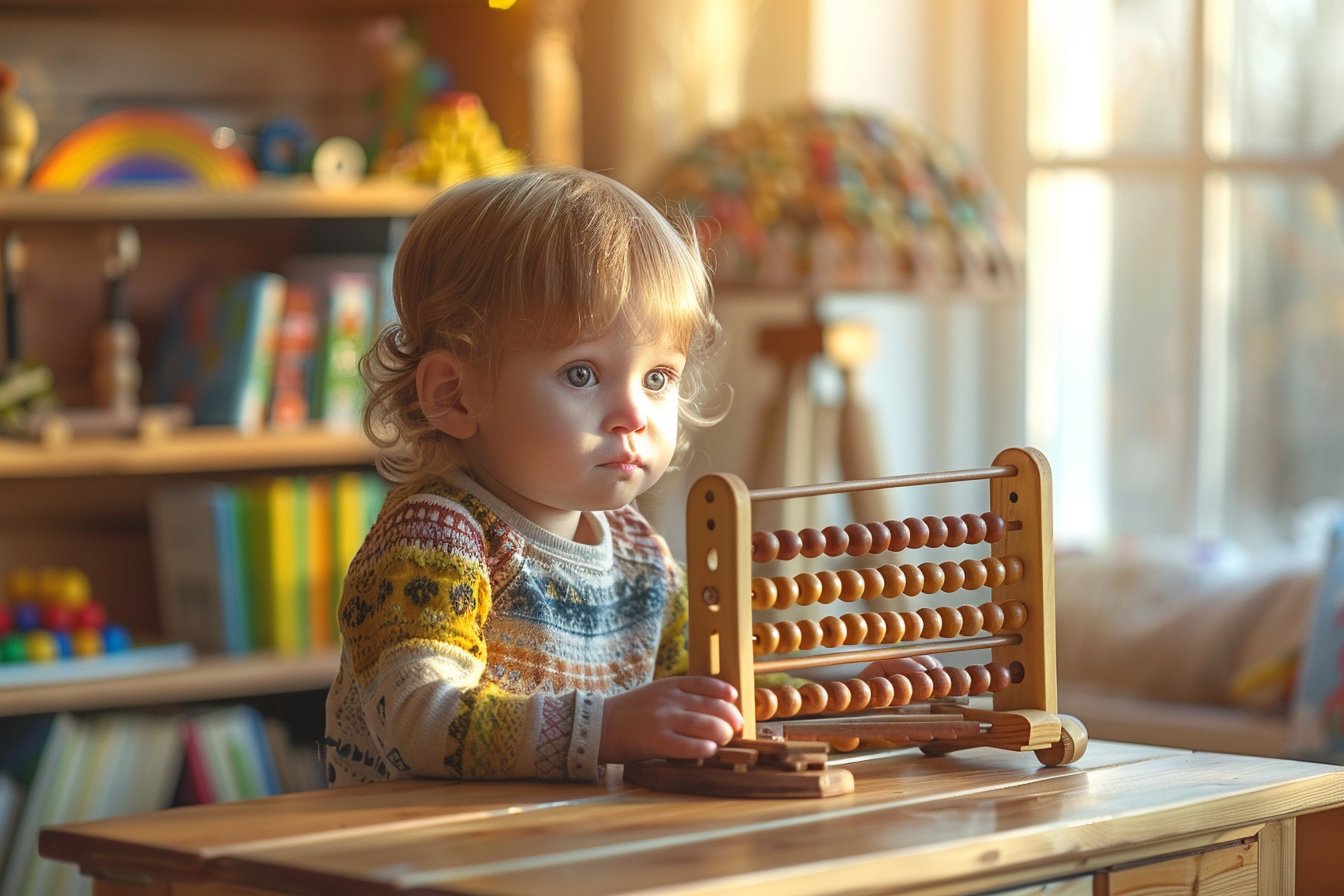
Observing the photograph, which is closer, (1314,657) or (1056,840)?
(1056,840)

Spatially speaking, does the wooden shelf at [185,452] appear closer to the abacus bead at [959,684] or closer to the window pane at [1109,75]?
the window pane at [1109,75]

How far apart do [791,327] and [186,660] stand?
0.94m

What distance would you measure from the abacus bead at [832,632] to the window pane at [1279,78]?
186 cm

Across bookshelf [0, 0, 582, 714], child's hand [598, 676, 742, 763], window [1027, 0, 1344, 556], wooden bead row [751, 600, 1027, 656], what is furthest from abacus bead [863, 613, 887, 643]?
window [1027, 0, 1344, 556]

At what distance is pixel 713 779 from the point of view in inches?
42.8

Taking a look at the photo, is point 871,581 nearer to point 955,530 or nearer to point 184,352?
point 955,530

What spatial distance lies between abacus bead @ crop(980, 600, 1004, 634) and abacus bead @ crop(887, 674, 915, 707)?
6cm

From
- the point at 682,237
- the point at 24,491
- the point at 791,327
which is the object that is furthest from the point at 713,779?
the point at 24,491

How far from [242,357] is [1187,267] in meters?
1.45

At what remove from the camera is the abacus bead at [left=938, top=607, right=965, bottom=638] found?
124 centimetres

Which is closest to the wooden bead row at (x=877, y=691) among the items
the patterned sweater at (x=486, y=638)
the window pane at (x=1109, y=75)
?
the patterned sweater at (x=486, y=638)

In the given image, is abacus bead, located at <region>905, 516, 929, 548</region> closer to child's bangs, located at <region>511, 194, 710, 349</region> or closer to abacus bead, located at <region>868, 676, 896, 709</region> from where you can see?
abacus bead, located at <region>868, 676, 896, 709</region>

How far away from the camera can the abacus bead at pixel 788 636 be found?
115cm

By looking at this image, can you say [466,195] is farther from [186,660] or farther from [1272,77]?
[1272,77]
